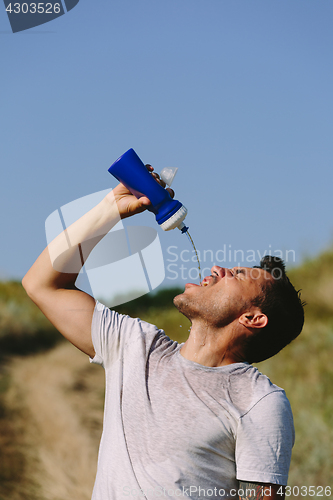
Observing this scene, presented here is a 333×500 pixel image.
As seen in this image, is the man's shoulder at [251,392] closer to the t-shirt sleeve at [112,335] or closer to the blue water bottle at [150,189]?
the t-shirt sleeve at [112,335]

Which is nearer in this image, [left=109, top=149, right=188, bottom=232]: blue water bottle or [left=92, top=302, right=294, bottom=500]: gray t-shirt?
[left=92, top=302, right=294, bottom=500]: gray t-shirt

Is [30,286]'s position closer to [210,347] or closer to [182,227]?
[182,227]

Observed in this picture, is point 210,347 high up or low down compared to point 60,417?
up

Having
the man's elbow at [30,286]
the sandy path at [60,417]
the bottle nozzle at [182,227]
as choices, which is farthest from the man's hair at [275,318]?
the sandy path at [60,417]

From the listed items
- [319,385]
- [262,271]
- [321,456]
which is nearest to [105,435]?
[262,271]

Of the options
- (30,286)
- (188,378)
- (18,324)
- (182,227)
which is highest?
(182,227)

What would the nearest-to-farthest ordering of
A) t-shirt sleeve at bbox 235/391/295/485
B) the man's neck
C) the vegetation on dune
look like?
1. t-shirt sleeve at bbox 235/391/295/485
2. the man's neck
3. the vegetation on dune

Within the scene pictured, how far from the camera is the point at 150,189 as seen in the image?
1808 millimetres

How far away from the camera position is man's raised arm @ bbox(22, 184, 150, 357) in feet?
5.96

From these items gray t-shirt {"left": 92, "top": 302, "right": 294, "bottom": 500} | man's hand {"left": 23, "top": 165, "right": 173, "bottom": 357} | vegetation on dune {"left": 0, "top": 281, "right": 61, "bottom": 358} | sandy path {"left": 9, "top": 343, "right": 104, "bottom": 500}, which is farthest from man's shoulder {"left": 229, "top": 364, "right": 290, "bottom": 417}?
vegetation on dune {"left": 0, "top": 281, "right": 61, "bottom": 358}

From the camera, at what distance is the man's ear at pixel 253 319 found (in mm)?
1820

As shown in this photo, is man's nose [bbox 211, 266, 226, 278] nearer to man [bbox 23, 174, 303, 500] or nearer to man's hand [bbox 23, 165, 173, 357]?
man [bbox 23, 174, 303, 500]

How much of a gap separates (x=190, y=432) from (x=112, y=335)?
482 mm

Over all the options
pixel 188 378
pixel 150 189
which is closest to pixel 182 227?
pixel 150 189
